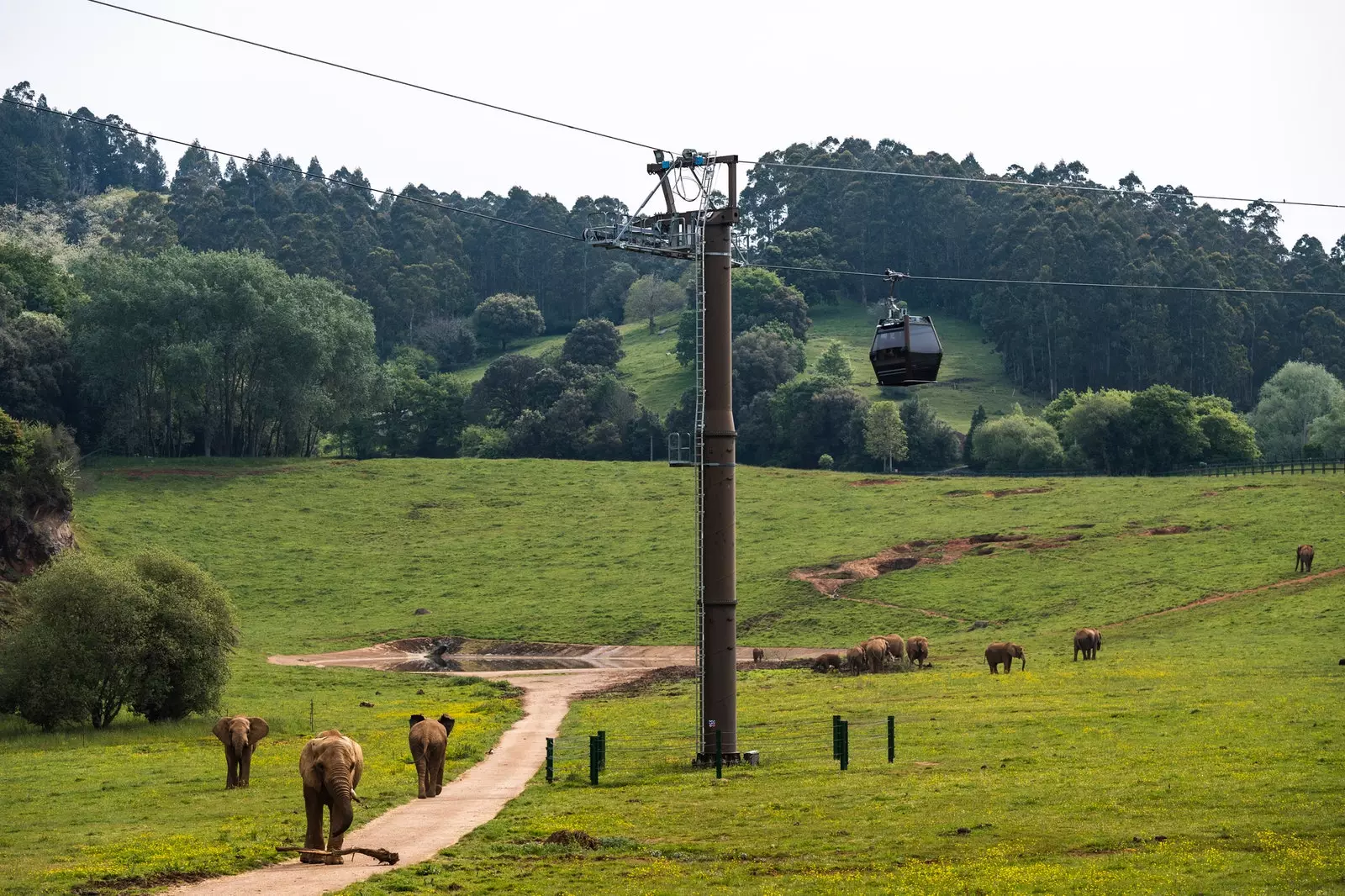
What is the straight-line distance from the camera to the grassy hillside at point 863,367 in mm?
158375

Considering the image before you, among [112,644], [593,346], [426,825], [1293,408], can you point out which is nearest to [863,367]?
[593,346]

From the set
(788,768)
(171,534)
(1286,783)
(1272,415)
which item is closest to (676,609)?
(171,534)

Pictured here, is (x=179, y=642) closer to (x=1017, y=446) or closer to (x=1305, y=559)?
(x=1305, y=559)

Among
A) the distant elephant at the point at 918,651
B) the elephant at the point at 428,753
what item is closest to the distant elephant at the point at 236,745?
the elephant at the point at 428,753

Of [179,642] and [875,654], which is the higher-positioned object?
[179,642]

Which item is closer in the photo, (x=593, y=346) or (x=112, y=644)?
(x=112, y=644)

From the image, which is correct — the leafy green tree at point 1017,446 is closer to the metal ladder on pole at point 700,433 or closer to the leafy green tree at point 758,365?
the leafy green tree at point 758,365

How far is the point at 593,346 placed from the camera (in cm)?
16375

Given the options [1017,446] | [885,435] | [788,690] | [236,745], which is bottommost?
[788,690]

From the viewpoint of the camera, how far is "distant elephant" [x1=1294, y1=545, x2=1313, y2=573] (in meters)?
65.6

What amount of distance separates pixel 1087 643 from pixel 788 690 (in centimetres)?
1155

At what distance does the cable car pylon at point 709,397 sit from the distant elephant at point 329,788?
41.4 ft

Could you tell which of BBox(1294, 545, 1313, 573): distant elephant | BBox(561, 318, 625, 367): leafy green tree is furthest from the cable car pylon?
BBox(561, 318, 625, 367): leafy green tree

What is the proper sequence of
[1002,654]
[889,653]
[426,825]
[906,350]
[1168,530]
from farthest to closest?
[1168,530]
[889,653]
[1002,654]
[906,350]
[426,825]
